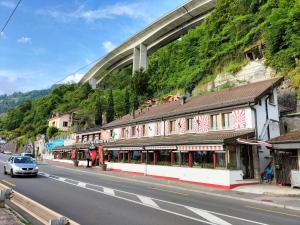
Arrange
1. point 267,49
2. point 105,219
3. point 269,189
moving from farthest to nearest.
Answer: point 267,49 → point 269,189 → point 105,219

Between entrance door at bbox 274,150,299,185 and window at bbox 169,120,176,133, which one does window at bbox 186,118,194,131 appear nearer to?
window at bbox 169,120,176,133

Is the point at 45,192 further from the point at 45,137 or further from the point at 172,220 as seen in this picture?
the point at 45,137

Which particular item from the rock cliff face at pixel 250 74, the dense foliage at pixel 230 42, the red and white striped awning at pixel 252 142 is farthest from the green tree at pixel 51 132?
the red and white striped awning at pixel 252 142

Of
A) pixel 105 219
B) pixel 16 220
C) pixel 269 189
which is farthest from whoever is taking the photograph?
pixel 269 189

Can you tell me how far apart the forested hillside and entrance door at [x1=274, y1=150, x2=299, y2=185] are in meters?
11.4

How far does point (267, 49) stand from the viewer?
34312mm

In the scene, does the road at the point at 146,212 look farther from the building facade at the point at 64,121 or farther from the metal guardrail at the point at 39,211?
the building facade at the point at 64,121

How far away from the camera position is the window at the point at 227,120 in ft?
81.8

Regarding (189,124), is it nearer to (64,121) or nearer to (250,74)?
(250,74)

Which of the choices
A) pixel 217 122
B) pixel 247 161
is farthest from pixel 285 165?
pixel 217 122

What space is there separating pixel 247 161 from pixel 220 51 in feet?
77.7

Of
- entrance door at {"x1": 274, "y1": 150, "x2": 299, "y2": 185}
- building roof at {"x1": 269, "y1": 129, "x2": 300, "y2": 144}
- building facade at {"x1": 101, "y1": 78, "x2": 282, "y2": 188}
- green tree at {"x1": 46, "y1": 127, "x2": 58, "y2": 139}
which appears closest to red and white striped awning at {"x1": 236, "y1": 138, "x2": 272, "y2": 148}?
building facade at {"x1": 101, "y1": 78, "x2": 282, "y2": 188}

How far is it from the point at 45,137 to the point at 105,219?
72059mm

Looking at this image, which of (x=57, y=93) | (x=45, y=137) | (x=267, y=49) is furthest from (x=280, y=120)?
(x=57, y=93)
